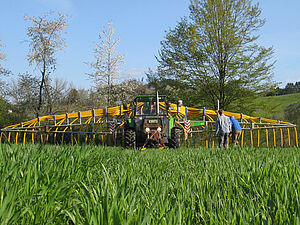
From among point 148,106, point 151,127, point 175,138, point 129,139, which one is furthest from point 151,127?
point 148,106

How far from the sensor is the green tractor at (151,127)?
12258mm

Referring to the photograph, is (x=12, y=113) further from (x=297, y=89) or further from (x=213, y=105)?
(x=297, y=89)

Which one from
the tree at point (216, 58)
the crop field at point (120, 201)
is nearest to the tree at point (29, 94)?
the tree at point (216, 58)

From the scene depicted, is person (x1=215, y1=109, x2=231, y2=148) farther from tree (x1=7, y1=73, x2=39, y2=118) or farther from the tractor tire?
tree (x1=7, y1=73, x2=39, y2=118)

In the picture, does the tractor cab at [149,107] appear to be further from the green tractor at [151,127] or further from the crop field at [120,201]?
the crop field at [120,201]

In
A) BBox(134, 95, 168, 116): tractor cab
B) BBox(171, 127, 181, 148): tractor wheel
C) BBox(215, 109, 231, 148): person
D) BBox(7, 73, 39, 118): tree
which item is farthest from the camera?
BBox(7, 73, 39, 118): tree

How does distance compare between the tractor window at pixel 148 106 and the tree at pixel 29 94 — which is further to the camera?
the tree at pixel 29 94

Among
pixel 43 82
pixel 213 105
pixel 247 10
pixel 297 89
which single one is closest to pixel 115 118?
pixel 213 105

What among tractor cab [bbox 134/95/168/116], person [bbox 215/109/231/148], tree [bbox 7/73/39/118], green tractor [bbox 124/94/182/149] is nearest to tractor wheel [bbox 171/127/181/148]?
green tractor [bbox 124/94/182/149]

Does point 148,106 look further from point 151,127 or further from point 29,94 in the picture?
point 29,94

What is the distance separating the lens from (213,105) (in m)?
22.9

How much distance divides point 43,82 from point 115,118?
10939 mm

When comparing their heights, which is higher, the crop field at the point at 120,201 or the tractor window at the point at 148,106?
the tractor window at the point at 148,106

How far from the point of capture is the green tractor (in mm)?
12258
